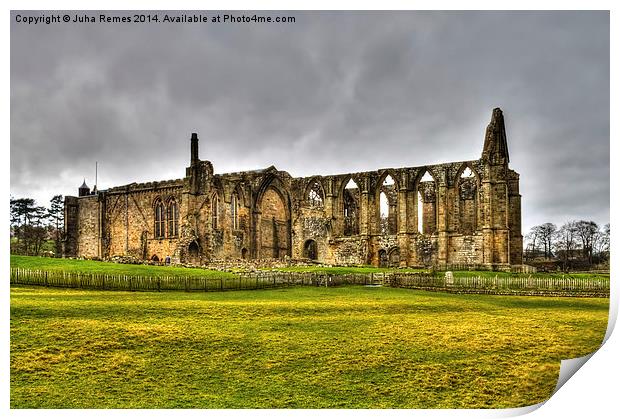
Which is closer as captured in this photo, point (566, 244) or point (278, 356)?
point (278, 356)

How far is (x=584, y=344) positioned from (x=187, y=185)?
107 ft

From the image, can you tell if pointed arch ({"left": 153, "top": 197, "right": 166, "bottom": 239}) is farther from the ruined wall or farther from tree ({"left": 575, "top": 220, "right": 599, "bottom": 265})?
tree ({"left": 575, "top": 220, "right": 599, "bottom": 265})

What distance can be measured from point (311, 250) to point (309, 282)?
831 inches

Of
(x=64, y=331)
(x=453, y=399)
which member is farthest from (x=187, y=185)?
(x=453, y=399)

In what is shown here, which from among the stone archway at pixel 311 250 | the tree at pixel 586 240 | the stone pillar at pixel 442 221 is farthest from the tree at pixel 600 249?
the stone archway at pixel 311 250

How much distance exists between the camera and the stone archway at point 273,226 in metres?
45.3

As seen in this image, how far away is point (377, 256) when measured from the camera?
41875 millimetres

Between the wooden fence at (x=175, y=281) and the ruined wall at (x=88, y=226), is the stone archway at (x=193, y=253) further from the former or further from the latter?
the wooden fence at (x=175, y=281)

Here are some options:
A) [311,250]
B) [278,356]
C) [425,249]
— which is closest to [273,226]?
[311,250]

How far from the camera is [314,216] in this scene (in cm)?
4428

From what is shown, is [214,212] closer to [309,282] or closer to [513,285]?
[309,282]

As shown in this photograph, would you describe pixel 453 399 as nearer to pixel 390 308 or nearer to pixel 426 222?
pixel 390 308
